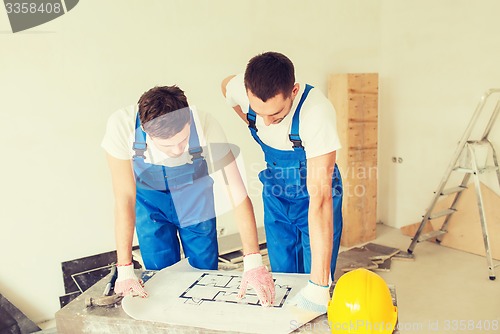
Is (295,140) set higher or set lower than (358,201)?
higher

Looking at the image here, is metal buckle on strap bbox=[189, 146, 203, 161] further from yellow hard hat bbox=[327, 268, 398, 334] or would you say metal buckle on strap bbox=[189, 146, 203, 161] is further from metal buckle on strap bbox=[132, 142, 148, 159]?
yellow hard hat bbox=[327, 268, 398, 334]

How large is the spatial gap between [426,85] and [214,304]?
2.90 metres

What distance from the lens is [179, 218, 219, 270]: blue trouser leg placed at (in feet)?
6.45

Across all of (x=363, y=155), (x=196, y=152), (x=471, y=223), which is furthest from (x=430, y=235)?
(x=196, y=152)

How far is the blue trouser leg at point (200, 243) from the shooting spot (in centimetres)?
196

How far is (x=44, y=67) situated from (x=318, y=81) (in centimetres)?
204

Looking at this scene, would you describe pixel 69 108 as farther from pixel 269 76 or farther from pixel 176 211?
pixel 269 76

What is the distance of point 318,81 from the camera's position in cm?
361

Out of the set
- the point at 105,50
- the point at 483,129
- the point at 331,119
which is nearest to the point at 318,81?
the point at 483,129

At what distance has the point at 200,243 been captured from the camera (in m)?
1.98

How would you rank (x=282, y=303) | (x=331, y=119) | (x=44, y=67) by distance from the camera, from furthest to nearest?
(x=44, y=67) < (x=331, y=119) < (x=282, y=303)

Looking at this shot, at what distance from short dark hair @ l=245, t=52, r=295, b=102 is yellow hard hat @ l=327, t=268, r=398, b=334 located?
2.18 ft

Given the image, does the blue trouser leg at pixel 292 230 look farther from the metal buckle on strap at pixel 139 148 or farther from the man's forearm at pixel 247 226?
the metal buckle on strap at pixel 139 148

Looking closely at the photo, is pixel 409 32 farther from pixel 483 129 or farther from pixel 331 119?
pixel 331 119
